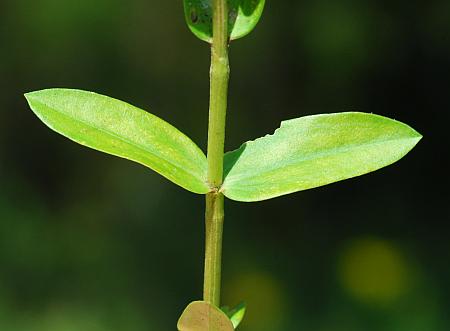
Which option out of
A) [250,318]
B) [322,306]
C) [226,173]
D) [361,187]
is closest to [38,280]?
[250,318]

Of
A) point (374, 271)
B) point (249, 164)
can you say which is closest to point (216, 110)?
point (249, 164)

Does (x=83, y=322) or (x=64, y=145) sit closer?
(x=83, y=322)

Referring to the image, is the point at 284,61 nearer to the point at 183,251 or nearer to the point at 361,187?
the point at 361,187

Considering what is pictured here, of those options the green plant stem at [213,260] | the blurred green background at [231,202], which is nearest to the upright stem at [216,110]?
the green plant stem at [213,260]

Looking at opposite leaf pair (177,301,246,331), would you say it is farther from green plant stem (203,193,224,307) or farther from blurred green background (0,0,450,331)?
blurred green background (0,0,450,331)

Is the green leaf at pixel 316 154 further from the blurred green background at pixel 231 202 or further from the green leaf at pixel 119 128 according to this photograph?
the blurred green background at pixel 231 202
